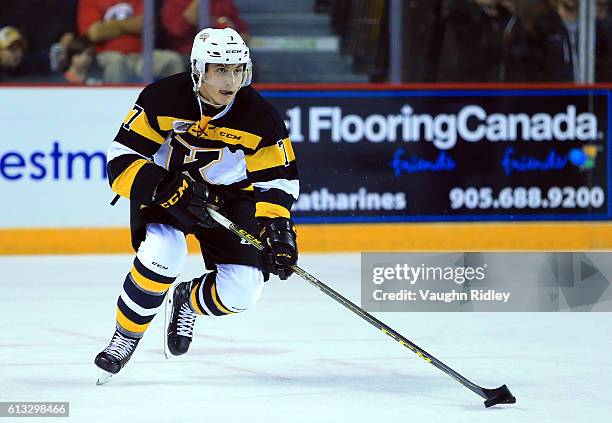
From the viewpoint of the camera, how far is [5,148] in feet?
22.7

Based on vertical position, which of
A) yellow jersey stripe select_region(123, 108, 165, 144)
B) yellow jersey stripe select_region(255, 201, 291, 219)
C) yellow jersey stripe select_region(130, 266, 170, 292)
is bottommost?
yellow jersey stripe select_region(130, 266, 170, 292)

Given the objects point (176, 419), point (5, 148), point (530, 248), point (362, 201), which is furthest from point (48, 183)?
point (176, 419)

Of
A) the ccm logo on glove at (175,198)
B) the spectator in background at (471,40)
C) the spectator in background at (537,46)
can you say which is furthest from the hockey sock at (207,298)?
the spectator in background at (537,46)

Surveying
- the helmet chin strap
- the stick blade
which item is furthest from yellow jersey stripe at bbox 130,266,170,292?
the stick blade

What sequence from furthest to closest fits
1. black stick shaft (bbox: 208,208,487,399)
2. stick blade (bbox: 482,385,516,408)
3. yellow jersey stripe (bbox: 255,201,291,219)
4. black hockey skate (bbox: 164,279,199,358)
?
black hockey skate (bbox: 164,279,199,358) < yellow jersey stripe (bbox: 255,201,291,219) < black stick shaft (bbox: 208,208,487,399) < stick blade (bbox: 482,385,516,408)

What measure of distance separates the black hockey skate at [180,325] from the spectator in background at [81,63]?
10.3 ft

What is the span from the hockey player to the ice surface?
233 millimetres

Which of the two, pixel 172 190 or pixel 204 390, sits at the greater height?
pixel 172 190

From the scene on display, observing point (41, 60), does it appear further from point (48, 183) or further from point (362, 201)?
point (362, 201)

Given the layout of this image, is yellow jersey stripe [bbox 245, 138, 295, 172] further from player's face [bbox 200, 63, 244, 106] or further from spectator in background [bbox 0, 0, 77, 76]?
spectator in background [bbox 0, 0, 77, 76]

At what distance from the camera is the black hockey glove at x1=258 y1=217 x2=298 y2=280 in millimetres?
3752

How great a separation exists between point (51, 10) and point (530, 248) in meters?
2.72

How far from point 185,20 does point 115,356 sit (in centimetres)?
366

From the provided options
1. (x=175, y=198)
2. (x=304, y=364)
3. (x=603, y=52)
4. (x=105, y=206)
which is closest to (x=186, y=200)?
(x=175, y=198)
